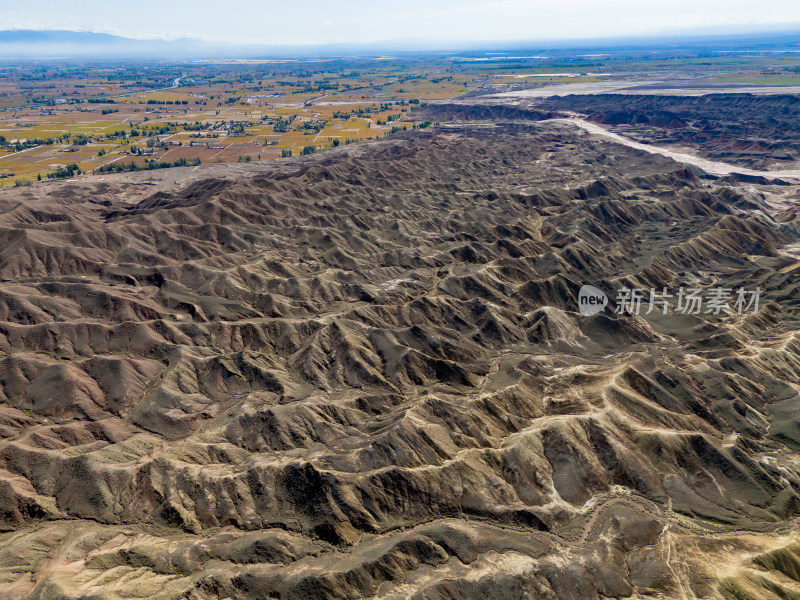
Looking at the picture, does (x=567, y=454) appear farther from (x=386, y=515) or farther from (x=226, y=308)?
(x=226, y=308)

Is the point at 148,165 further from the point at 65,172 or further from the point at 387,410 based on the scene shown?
the point at 387,410

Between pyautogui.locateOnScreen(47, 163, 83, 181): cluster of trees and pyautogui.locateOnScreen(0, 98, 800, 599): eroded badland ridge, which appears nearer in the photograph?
pyautogui.locateOnScreen(0, 98, 800, 599): eroded badland ridge

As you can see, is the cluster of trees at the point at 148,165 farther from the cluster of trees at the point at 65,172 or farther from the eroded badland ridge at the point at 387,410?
the eroded badland ridge at the point at 387,410

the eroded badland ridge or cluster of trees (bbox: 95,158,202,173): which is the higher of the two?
cluster of trees (bbox: 95,158,202,173)

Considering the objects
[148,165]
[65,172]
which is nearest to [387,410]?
[148,165]

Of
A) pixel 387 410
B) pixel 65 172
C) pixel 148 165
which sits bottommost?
pixel 387 410

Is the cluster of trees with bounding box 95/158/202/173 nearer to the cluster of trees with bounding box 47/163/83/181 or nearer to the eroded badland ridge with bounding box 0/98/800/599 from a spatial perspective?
the cluster of trees with bounding box 47/163/83/181

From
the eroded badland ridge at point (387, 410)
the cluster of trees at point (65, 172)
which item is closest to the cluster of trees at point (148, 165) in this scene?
the cluster of trees at point (65, 172)

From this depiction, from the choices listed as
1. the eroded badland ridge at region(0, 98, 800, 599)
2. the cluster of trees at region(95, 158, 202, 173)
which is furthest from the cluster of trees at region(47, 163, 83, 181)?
the eroded badland ridge at region(0, 98, 800, 599)

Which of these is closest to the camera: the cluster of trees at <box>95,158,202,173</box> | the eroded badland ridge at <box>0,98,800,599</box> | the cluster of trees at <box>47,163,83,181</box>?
the eroded badland ridge at <box>0,98,800,599</box>
